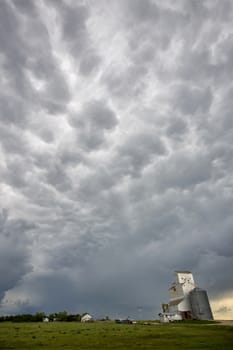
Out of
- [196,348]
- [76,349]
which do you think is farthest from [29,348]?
[196,348]

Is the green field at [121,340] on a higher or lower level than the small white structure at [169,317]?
lower

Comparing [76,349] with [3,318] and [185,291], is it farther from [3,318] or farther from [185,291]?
[3,318]

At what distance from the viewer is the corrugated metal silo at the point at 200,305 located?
120 m

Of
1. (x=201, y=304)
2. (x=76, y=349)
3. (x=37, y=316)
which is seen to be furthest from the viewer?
(x=37, y=316)

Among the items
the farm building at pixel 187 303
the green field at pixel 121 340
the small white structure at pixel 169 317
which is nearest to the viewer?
the green field at pixel 121 340

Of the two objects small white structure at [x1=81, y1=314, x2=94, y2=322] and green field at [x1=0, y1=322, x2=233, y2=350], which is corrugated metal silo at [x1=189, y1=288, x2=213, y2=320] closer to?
small white structure at [x1=81, y1=314, x2=94, y2=322]

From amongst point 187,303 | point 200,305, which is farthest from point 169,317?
point 200,305

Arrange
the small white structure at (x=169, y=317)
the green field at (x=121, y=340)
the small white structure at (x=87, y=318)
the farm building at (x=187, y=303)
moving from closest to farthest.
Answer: the green field at (x=121, y=340) → the small white structure at (x=169, y=317) → the farm building at (x=187, y=303) → the small white structure at (x=87, y=318)

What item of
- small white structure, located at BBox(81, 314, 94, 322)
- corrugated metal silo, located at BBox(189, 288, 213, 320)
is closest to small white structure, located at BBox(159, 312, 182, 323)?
corrugated metal silo, located at BBox(189, 288, 213, 320)

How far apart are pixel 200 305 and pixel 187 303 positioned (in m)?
5.22

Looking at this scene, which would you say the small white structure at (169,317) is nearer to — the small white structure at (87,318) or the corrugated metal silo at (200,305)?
the corrugated metal silo at (200,305)

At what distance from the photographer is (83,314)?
143250mm

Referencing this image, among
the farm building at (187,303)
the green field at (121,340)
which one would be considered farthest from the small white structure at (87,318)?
the green field at (121,340)

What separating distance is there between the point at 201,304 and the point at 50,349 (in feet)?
329
